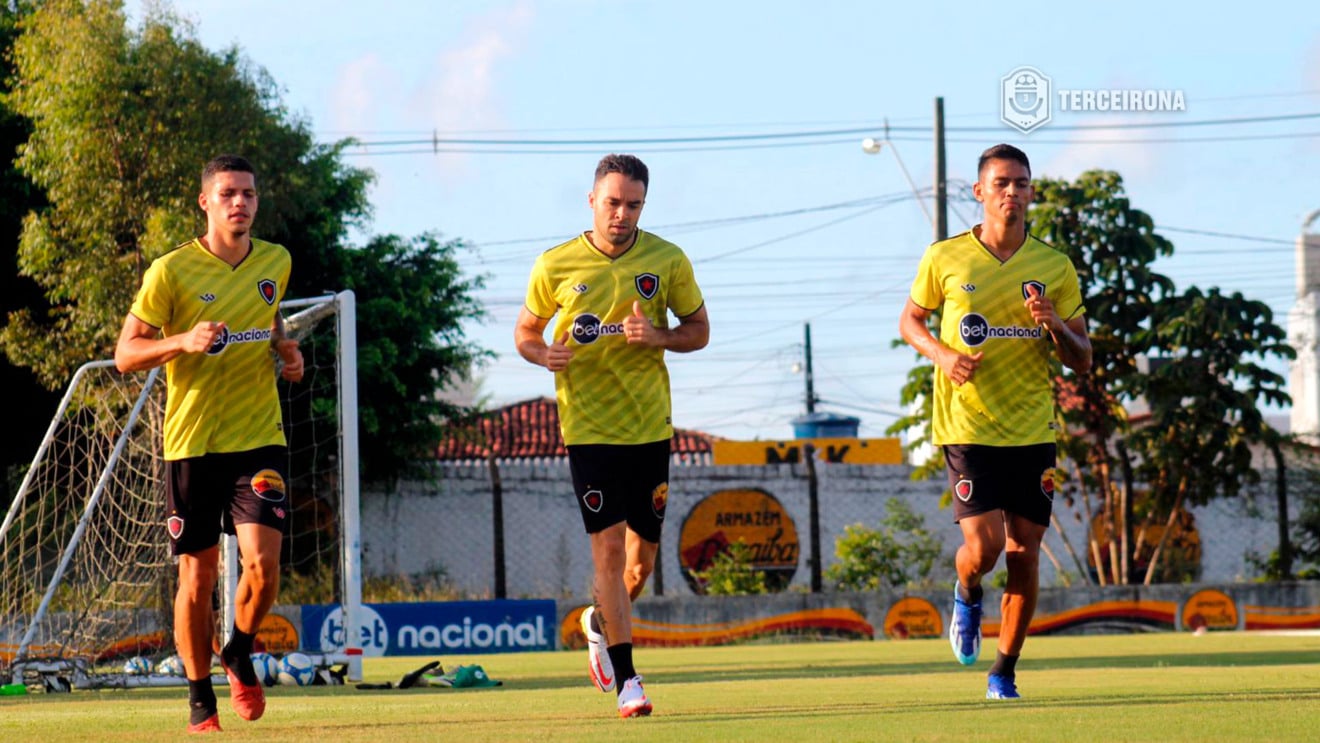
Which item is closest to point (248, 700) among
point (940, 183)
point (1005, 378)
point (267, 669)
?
point (1005, 378)

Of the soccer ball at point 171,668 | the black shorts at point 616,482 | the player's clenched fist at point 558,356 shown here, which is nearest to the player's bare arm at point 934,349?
the black shorts at point 616,482

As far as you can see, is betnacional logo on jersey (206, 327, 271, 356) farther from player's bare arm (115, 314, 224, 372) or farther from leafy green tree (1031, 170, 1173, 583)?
leafy green tree (1031, 170, 1173, 583)

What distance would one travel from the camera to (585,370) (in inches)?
282

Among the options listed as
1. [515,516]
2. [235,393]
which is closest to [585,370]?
[235,393]

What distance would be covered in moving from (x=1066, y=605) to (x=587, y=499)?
14704mm

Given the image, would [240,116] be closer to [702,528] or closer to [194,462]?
[702,528]

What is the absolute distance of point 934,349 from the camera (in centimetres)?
741

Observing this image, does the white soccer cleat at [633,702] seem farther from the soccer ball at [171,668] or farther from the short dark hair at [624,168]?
the soccer ball at [171,668]

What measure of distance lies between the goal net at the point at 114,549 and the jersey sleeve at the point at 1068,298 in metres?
5.89

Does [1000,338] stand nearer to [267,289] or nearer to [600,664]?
[600,664]

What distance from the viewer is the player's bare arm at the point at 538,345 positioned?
7.05m

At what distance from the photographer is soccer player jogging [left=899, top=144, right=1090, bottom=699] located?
7.48 meters

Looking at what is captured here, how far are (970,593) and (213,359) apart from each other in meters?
3.62

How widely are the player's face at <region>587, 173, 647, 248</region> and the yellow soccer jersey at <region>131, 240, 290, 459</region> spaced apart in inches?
54.9
